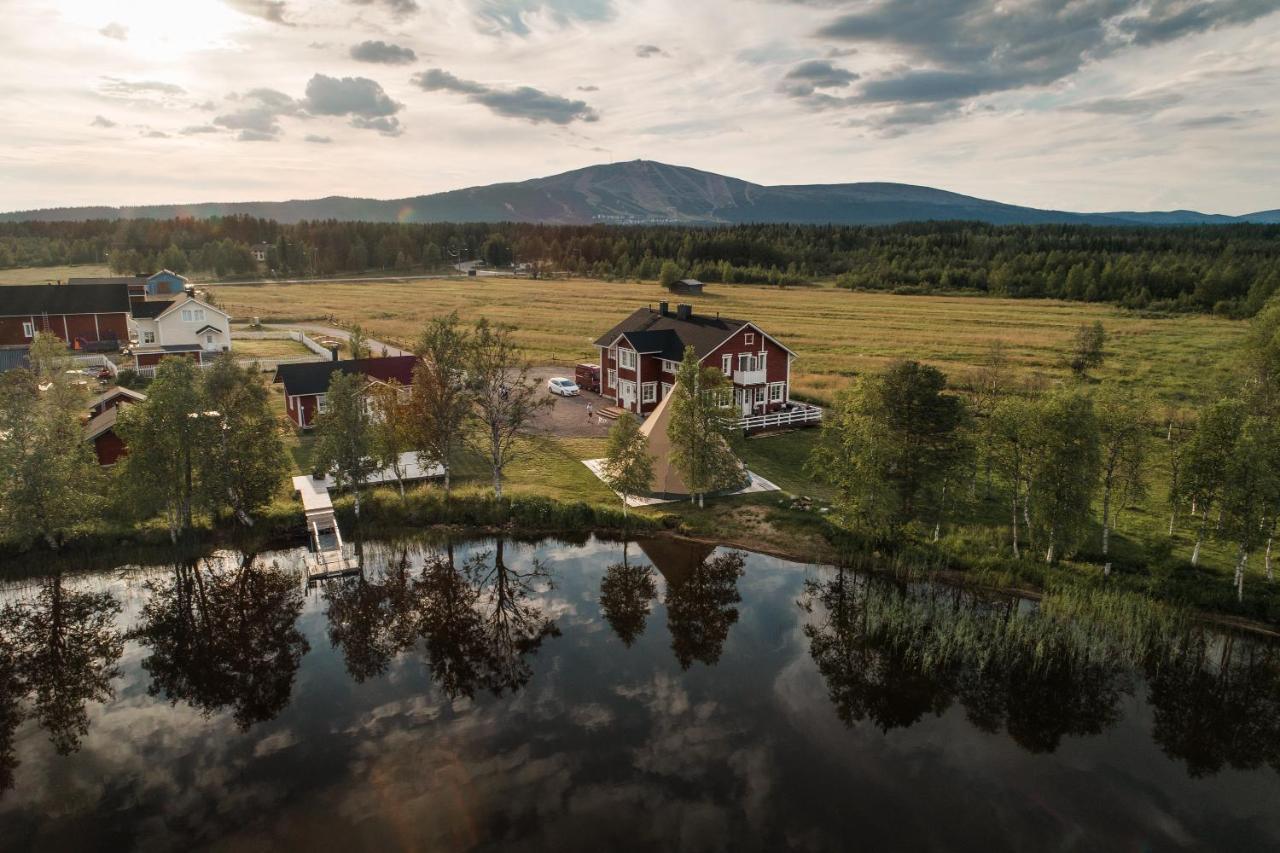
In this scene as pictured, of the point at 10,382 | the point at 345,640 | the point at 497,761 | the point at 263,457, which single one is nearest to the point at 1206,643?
the point at 497,761

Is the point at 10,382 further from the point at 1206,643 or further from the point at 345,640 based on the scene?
the point at 1206,643

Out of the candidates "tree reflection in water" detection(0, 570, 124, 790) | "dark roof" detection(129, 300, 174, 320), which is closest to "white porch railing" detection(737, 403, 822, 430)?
"tree reflection in water" detection(0, 570, 124, 790)

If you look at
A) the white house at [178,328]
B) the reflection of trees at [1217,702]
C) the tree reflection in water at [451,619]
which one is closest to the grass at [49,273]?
the white house at [178,328]

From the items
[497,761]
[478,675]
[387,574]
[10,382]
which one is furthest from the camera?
[10,382]

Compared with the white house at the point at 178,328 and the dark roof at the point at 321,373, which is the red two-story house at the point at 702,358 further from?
the white house at the point at 178,328

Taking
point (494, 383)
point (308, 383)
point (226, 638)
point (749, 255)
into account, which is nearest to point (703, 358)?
point (494, 383)
